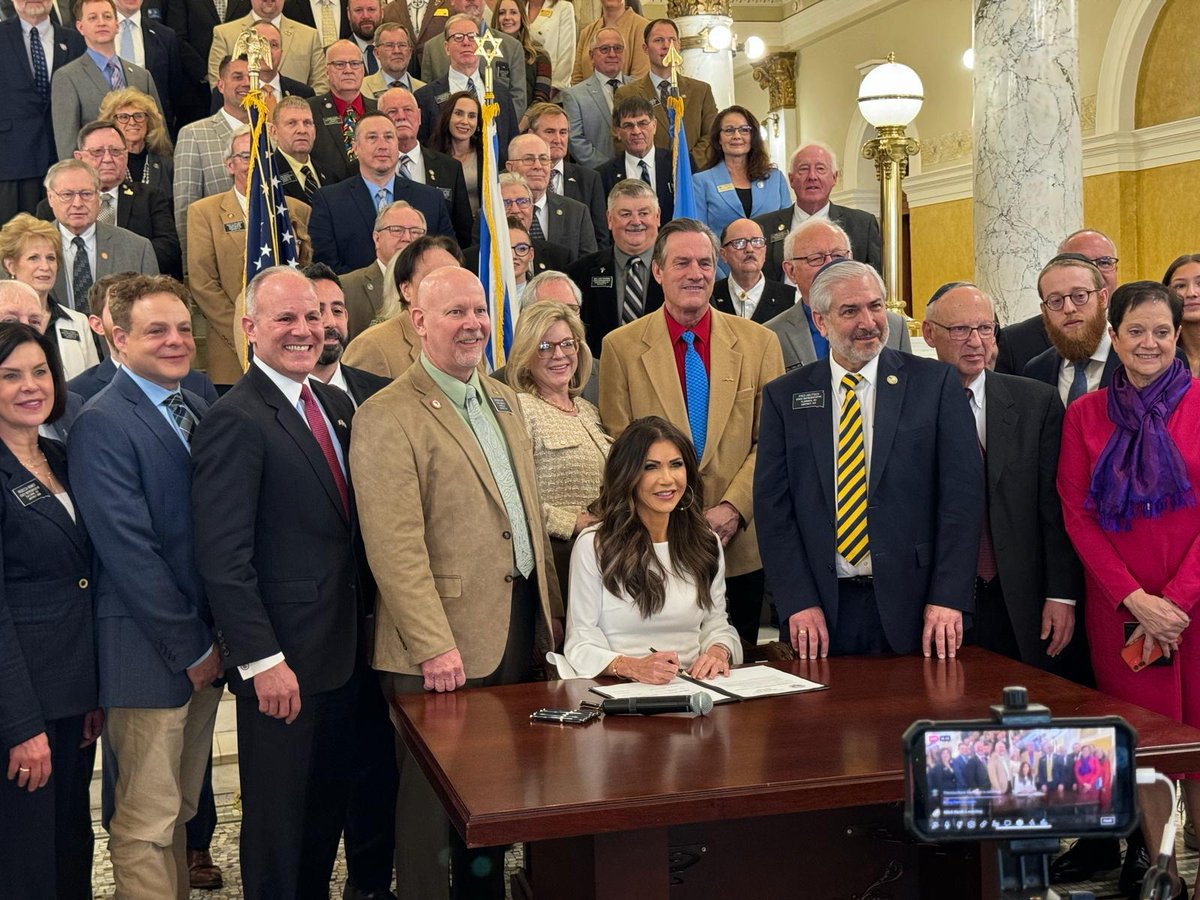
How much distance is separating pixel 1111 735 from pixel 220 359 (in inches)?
215

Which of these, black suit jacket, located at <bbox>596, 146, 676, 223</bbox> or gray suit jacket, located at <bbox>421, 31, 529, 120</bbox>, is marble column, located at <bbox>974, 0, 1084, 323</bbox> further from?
gray suit jacket, located at <bbox>421, 31, 529, 120</bbox>

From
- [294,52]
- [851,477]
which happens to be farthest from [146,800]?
[294,52]

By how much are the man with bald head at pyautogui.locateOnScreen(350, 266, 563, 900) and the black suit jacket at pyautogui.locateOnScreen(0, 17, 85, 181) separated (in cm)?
426

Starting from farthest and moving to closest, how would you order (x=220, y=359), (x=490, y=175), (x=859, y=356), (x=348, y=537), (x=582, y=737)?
(x=220, y=359) < (x=490, y=175) < (x=859, y=356) < (x=348, y=537) < (x=582, y=737)

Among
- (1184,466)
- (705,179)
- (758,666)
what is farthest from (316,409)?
(705,179)

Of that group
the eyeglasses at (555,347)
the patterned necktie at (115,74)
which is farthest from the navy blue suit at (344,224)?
the eyeglasses at (555,347)

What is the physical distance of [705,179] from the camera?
663 cm

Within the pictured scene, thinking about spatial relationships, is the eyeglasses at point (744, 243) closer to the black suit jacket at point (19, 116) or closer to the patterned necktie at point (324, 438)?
the patterned necktie at point (324, 438)

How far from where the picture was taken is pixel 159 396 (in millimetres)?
3322

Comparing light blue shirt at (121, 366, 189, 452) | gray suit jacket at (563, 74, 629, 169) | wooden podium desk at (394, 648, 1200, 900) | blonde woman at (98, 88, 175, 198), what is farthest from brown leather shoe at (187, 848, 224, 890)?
gray suit jacket at (563, 74, 629, 169)

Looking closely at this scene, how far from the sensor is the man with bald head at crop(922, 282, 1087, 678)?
12.7 feet

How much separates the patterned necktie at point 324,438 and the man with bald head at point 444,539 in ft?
0.34

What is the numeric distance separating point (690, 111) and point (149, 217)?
3.37 metres

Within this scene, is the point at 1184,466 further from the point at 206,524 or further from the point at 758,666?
the point at 206,524
